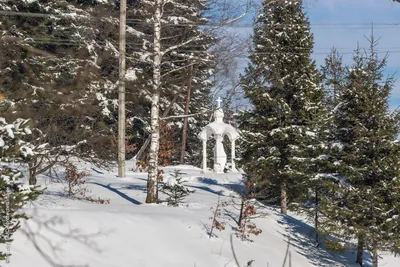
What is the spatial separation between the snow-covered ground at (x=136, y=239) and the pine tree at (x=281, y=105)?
3.42m

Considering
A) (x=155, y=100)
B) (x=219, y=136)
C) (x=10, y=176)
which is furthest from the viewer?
(x=219, y=136)

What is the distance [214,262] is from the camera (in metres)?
7.90

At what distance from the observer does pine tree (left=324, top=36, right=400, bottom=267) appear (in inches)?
442

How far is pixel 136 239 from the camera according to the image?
755 centimetres

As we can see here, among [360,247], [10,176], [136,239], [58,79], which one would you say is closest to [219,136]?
[58,79]

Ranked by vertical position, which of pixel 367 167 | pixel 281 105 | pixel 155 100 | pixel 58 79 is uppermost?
pixel 58 79

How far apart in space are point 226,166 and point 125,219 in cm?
1588

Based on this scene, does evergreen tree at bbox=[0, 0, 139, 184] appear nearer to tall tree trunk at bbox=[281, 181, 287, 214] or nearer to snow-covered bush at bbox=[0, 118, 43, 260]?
snow-covered bush at bbox=[0, 118, 43, 260]

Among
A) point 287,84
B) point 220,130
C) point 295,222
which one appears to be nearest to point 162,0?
point 287,84

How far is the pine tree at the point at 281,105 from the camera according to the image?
15602 millimetres

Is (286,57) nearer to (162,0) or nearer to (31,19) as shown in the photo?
(162,0)

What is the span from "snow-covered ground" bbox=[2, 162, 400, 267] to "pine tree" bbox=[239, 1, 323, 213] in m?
3.42

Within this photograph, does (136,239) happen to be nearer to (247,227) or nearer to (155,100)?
(247,227)

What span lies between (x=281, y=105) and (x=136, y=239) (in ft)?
31.1
